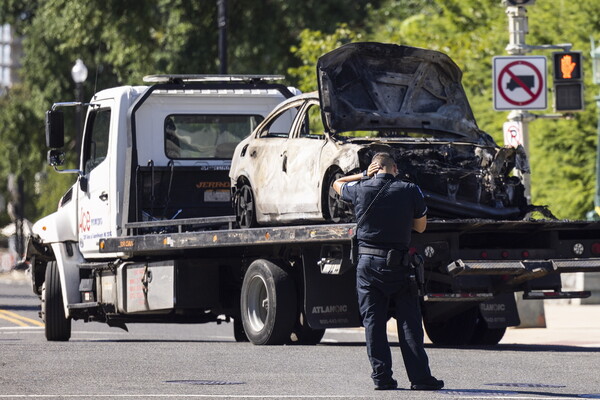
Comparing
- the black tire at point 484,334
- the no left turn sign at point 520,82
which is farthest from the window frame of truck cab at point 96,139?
the no left turn sign at point 520,82

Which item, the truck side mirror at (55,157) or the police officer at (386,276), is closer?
the police officer at (386,276)

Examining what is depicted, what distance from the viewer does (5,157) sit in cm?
4669

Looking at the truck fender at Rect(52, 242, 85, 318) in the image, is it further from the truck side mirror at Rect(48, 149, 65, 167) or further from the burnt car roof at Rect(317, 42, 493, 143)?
the burnt car roof at Rect(317, 42, 493, 143)

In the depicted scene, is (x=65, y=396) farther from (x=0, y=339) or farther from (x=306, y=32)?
(x=306, y=32)

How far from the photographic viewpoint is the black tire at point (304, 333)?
1586 centimetres

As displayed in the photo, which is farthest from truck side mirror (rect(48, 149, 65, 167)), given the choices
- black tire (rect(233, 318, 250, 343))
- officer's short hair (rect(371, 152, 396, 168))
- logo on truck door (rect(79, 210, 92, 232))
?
officer's short hair (rect(371, 152, 396, 168))

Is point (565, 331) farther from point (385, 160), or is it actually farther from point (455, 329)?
point (385, 160)

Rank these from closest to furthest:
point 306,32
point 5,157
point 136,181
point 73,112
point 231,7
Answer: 1. point 136,181
2. point 306,32
3. point 231,7
4. point 73,112
5. point 5,157

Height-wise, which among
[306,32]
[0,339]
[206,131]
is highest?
[306,32]

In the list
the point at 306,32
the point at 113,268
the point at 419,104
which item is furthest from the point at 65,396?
the point at 306,32

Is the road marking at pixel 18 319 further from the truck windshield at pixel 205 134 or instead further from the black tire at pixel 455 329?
the black tire at pixel 455 329

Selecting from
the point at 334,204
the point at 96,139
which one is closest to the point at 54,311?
the point at 96,139

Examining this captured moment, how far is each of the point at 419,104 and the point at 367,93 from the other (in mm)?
590

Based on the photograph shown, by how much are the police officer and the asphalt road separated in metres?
0.25
